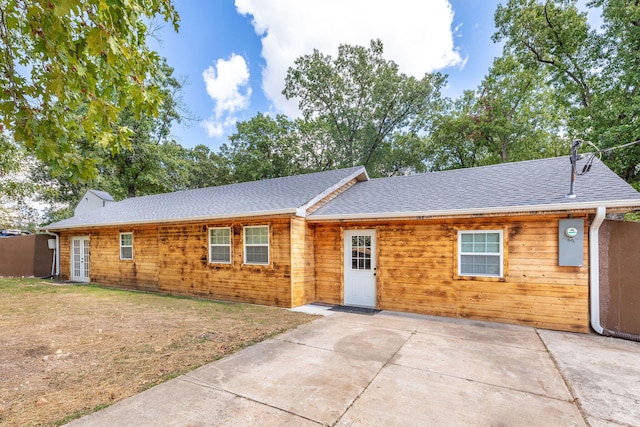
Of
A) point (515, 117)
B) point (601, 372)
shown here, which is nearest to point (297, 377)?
point (601, 372)

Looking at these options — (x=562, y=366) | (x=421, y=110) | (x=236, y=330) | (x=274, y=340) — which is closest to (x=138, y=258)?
(x=236, y=330)

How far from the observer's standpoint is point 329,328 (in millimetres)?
5770

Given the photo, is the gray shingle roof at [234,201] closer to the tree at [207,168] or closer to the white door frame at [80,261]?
the white door frame at [80,261]

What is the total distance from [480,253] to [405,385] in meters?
4.01

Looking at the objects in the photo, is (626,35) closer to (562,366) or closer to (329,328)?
(562,366)

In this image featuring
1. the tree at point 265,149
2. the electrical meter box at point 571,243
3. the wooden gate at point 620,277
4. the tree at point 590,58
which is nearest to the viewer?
the wooden gate at point 620,277

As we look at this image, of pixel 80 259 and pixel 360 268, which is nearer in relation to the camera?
pixel 360 268

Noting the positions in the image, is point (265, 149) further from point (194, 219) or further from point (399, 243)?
point (399, 243)

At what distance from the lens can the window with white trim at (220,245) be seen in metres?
8.68

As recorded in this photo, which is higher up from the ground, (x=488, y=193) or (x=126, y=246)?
(x=488, y=193)

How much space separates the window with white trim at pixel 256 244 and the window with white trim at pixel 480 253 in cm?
480

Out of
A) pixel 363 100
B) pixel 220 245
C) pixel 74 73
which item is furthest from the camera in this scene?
pixel 363 100

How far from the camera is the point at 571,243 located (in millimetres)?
5582

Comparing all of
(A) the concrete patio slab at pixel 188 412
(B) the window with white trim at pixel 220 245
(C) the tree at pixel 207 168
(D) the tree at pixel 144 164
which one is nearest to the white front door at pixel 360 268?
(B) the window with white trim at pixel 220 245
